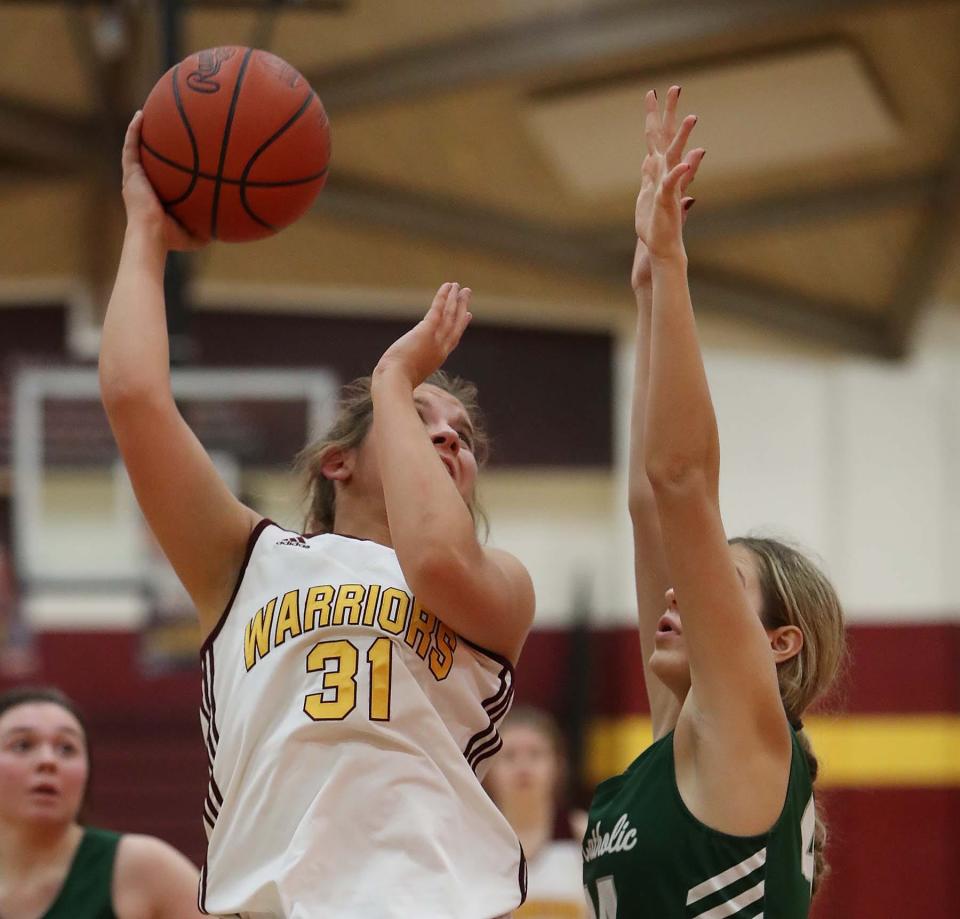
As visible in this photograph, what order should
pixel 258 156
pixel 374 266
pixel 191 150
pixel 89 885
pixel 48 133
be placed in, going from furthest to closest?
pixel 374 266 → pixel 48 133 → pixel 89 885 → pixel 258 156 → pixel 191 150

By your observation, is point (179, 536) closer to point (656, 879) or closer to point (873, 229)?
point (656, 879)

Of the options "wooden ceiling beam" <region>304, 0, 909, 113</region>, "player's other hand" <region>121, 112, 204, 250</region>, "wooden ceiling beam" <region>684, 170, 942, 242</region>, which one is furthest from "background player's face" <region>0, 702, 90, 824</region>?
"wooden ceiling beam" <region>684, 170, 942, 242</region>

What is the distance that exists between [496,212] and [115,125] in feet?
7.16

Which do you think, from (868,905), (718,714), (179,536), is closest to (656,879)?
(718,714)

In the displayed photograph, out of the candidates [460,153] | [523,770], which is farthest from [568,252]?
[523,770]

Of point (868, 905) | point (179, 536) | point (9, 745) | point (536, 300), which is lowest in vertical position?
point (868, 905)

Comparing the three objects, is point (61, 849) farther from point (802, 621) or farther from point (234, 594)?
point (802, 621)

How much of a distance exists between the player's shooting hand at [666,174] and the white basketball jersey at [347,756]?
0.65 metres

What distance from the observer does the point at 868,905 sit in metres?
8.99

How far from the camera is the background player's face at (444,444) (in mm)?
2480

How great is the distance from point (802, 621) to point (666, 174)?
2.42 feet

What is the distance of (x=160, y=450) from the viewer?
2.33m

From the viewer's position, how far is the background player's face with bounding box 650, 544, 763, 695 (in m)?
2.36

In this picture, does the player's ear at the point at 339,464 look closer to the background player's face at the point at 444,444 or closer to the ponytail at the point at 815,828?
the background player's face at the point at 444,444
